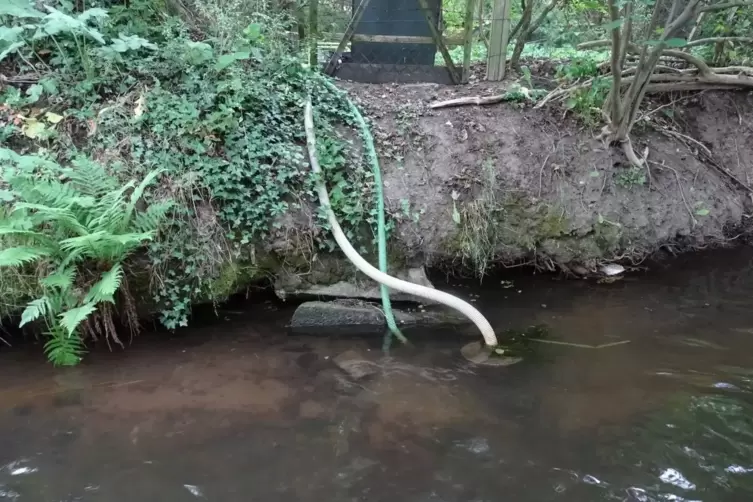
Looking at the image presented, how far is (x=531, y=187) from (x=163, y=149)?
362 centimetres

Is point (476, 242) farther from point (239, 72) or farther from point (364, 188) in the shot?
point (239, 72)

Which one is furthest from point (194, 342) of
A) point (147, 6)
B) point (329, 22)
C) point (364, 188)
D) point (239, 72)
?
point (329, 22)

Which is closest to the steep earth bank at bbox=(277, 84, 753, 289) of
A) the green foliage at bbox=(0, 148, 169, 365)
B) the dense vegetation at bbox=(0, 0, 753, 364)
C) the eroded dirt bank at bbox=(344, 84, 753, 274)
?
the eroded dirt bank at bbox=(344, 84, 753, 274)

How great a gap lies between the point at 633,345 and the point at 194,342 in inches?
146

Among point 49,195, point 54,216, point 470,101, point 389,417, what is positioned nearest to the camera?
point 389,417

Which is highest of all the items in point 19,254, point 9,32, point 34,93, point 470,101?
point 9,32

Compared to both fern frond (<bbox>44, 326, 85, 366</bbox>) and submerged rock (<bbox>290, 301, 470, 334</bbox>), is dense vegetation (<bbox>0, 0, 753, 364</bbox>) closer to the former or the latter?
fern frond (<bbox>44, 326, 85, 366</bbox>)

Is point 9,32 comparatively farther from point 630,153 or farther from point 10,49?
point 630,153

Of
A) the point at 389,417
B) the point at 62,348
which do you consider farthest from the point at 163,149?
the point at 389,417

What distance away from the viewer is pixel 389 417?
12.7 ft

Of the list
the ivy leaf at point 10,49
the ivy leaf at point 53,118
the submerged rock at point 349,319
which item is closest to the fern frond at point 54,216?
the ivy leaf at point 53,118

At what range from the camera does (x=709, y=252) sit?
→ 21.2 ft

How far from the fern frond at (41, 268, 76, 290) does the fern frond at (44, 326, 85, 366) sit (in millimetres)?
393

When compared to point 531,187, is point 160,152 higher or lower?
higher
